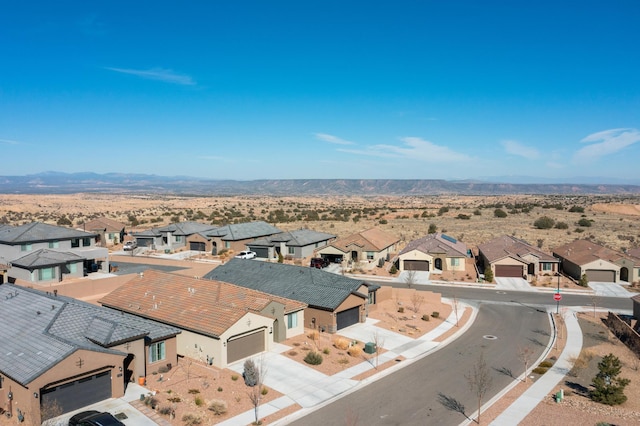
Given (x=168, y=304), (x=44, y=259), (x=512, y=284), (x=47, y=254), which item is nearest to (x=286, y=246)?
(x=512, y=284)

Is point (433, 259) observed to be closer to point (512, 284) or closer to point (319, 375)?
point (512, 284)

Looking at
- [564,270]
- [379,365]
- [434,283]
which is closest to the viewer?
[379,365]

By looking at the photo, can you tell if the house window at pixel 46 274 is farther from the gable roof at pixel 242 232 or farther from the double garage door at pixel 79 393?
the gable roof at pixel 242 232

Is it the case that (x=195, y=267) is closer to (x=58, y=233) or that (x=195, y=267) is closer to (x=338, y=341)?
(x=58, y=233)

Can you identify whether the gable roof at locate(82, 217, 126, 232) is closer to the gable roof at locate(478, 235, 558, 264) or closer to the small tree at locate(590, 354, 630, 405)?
the gable roof at locate(478, 235, 558, 264)

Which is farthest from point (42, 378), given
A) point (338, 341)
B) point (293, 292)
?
point (293, 292)
